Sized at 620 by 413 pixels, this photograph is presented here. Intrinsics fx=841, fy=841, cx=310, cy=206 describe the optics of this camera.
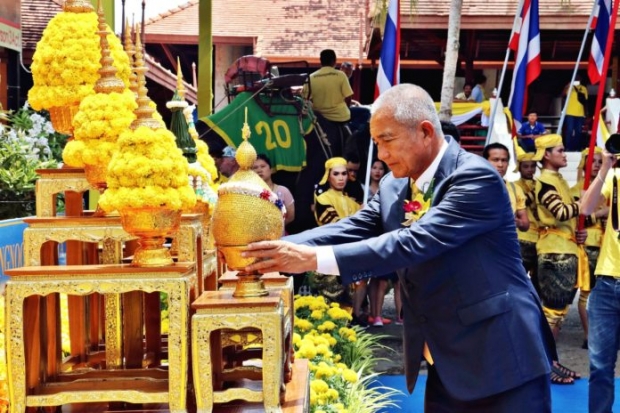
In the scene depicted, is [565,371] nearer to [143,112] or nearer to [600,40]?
[600,40]

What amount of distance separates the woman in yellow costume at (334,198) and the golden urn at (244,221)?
17.4 ft

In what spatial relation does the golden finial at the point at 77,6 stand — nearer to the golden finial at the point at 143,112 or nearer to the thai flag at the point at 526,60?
the golden finial at the point at 143,112

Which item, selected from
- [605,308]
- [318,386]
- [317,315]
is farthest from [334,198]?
[318,386]

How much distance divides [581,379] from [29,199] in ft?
14.9

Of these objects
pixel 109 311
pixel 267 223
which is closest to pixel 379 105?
pixel 267 223

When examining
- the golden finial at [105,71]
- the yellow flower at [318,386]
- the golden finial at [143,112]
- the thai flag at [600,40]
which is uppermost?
the thai flag at [600,40]

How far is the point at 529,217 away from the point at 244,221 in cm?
548

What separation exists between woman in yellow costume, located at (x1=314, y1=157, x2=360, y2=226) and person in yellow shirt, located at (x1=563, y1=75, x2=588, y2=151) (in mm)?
8296

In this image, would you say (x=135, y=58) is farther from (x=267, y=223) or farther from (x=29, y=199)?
(x=29, y=199)

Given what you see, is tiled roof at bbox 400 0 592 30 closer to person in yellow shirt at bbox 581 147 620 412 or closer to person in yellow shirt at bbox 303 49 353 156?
person in yellow shirt at bbox 303 49 353 156

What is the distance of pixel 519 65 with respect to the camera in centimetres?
899

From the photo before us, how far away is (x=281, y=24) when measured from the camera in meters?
21.3

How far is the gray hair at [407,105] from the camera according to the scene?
276cm

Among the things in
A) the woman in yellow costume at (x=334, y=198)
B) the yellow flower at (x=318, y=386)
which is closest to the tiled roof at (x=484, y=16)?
the woman in yellow costume at (x=334, y=198)
